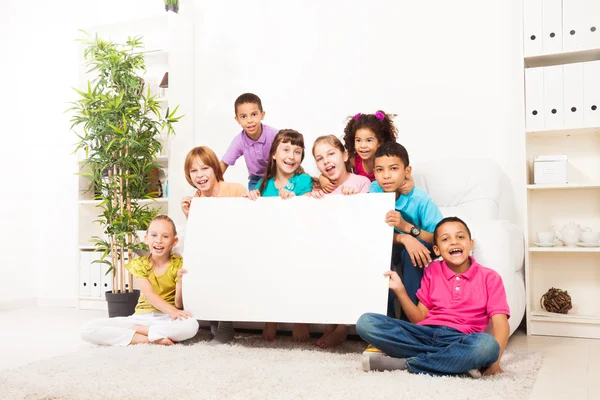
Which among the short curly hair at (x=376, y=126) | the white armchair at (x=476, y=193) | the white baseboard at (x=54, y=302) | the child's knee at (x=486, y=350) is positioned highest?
the short curly hair at (x=376, y=126)

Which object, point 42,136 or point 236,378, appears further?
point 42,136

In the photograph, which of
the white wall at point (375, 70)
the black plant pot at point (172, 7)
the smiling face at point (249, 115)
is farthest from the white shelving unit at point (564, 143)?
the black plant pot at point (172, 7)

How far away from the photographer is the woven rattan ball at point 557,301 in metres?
2.72

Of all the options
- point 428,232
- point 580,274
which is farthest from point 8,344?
point 580,274

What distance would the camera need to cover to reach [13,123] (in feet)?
13.4

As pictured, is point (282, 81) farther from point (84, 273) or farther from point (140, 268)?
point (84, 273)

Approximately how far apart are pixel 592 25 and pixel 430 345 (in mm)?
1834

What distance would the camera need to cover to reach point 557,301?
273 centimetres

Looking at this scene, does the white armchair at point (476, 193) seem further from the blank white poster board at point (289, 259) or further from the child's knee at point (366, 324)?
the child's knee at point (366, 324)

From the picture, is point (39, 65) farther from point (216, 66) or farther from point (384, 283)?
point (384, 283)

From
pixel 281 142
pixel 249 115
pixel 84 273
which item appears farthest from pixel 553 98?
pixel 84 273

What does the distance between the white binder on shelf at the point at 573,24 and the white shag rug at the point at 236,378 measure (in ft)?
4.99

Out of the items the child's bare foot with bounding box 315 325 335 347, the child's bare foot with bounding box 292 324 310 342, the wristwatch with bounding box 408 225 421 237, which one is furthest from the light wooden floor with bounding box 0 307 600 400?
the child's bare foot with bounding box 292 324 310 342

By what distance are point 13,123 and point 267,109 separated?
6.37ft
